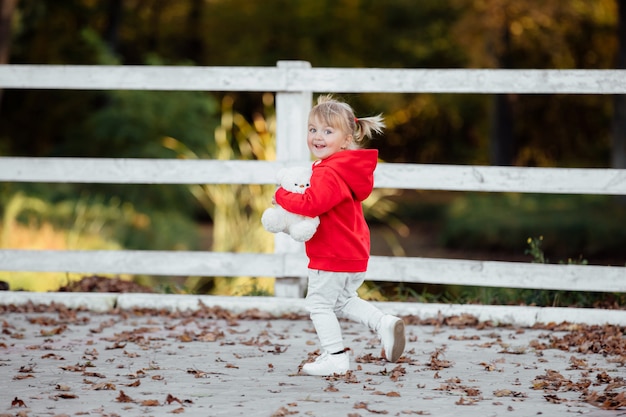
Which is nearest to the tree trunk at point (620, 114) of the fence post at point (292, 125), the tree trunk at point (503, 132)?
the tree trunk at point (503, 132)

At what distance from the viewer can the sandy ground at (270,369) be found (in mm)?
4301

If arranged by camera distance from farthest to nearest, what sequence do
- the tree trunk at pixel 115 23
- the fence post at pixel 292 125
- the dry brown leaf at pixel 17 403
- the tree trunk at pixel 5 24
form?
the tree trunk at pixel 115 23 < the tree trunk at pixel 5 24 < the fence post at pixel 292 125 < the dry brown leaf at pixel 17 403

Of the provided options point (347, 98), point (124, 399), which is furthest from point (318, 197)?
point (347, 98)

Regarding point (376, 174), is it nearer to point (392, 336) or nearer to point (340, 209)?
point (340, 209)

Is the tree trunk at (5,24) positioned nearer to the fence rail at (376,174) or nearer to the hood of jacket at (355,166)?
the fence rail at (376,174)

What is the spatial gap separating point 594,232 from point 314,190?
13.0 meters

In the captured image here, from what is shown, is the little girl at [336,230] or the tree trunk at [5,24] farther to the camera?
the tree trunk at [5,24]

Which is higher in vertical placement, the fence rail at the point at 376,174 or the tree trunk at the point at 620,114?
the tree trunk at the point at 620,114

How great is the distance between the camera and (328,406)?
429cm

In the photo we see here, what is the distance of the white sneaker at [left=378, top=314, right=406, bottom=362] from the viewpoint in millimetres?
4910

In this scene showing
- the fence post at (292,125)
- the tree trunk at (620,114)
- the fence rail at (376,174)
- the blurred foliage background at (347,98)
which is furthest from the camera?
the tree trunk at (620,114)

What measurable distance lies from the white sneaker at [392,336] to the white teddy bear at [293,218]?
22.2 inches

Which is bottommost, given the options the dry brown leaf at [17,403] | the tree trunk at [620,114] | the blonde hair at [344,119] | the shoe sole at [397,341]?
the dry brown leaf at [17,403]

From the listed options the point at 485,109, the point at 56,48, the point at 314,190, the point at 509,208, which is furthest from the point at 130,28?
the point at 314,190
